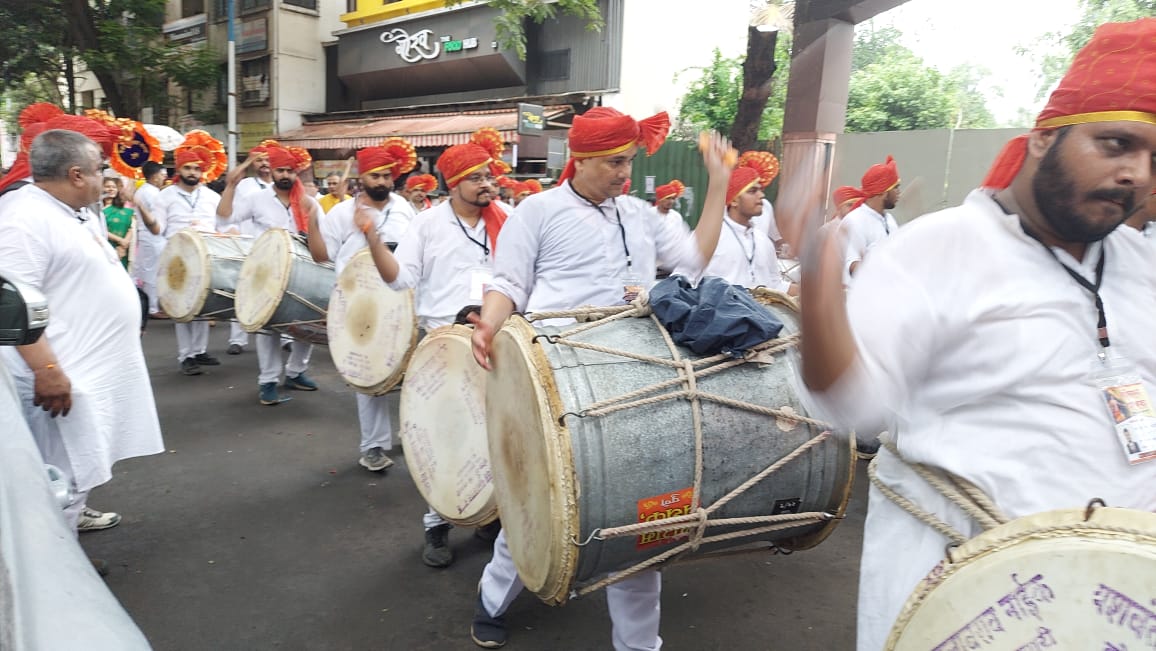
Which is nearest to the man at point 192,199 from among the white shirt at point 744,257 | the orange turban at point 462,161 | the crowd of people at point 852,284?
the crowd of people at point 852,284

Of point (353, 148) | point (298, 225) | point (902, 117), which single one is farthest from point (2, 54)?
point (902, 117)

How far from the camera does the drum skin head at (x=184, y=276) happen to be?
6.30 metres

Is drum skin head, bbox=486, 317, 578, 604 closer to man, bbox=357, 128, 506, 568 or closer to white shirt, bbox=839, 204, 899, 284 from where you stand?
man, bbox=357, 128, 506, 568

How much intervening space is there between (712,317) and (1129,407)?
1.10 metres

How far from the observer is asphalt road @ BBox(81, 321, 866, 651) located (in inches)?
117

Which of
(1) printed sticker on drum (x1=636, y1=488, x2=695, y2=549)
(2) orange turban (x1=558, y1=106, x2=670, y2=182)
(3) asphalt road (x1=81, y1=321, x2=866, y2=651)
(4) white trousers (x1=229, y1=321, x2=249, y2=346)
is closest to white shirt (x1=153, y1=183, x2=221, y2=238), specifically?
(4) white trousers (x1=229, y1=321, x2=249, y2=346)

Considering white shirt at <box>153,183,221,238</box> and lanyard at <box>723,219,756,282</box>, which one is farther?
white shirt at <box>153,183,221,238</box>

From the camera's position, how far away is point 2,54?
17750 millimetres

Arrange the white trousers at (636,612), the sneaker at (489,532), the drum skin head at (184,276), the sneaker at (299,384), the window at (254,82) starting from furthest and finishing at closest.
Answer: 1. the window at (254,82)
2. the sneaker at (299,384)
3. the drum skin head at (184,276)
4. the sneaker at (489,532)
5. the white trousers at (636,612)

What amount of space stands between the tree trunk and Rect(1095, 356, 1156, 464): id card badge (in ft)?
22.3

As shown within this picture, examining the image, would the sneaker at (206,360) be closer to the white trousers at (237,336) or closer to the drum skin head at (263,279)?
the white trousers at (237,336)

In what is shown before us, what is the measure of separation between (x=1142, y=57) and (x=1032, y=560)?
86cm

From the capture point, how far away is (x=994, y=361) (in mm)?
1322

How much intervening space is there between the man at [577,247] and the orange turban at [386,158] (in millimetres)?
2345
